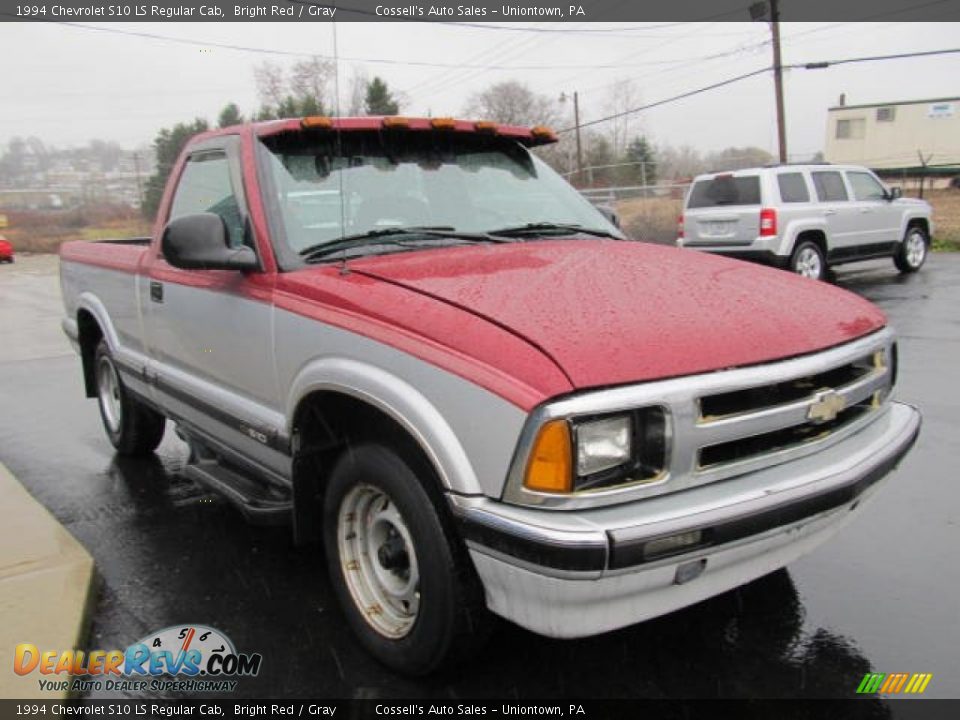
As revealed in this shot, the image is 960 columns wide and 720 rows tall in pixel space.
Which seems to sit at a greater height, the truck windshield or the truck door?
the truck windshield

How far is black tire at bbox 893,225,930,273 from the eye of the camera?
1474cm

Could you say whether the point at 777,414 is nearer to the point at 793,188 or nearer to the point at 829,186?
the point at 793,188

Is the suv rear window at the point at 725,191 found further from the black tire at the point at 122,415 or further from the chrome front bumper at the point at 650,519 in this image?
the chrome front bumper at the point at 650,519

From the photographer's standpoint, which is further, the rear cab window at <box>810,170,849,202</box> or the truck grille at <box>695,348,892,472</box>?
the rear cab window at <box>810,170,849,202</box>

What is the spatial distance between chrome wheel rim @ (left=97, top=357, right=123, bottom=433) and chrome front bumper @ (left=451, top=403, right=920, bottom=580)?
3.97 m

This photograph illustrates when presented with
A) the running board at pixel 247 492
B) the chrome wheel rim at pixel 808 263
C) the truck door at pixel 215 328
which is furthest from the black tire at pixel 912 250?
the running board at pixel 247 492

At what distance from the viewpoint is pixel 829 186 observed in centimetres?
1334

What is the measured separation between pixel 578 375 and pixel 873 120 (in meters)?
60.0

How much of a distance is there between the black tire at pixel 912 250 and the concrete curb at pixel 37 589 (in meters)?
14.7

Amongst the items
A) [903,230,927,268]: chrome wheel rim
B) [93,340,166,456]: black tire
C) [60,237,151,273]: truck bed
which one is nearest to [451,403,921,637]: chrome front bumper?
[60,237,151,273]: truck bed

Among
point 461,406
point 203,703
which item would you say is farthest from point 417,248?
point 203,703

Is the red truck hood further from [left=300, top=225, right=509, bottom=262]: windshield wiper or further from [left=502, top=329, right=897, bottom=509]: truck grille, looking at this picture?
[left=300, top=225, right=509, bottom=262]: windshield wiper

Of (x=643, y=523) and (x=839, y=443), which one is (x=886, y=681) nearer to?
(x=839, y=443)

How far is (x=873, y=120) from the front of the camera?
176ft
